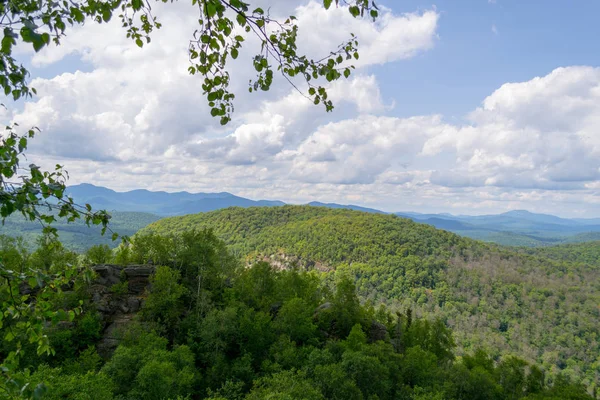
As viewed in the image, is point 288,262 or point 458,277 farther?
point 288,262

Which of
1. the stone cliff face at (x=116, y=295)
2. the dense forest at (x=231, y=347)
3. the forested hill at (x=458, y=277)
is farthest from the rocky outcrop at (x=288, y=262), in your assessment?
the stone cliff face at (x=116, y=295)

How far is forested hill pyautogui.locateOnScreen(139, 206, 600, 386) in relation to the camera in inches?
4419

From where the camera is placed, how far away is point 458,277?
148m

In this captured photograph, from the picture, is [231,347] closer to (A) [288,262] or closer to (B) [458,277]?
(A) [288,262]

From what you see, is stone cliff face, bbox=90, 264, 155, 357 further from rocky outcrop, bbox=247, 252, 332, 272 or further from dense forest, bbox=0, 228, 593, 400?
rocky outcrop, bbox=247, 252, 332, 272

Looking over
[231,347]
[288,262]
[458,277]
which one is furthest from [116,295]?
[458,277]

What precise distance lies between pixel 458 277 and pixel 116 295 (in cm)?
14583

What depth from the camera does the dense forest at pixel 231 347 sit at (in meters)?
23.5

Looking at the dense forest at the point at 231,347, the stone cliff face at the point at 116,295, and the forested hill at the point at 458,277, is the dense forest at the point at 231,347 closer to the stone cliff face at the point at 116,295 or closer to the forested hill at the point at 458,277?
the stone cliff face at the point at 116,295

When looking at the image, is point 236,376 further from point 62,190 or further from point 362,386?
point 62,190

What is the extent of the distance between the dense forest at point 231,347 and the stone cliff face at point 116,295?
0.67 meters

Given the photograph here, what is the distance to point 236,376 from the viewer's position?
30844 mm

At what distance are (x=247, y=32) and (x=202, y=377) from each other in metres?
32.7

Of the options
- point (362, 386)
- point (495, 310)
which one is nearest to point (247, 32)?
point (362, 386)
